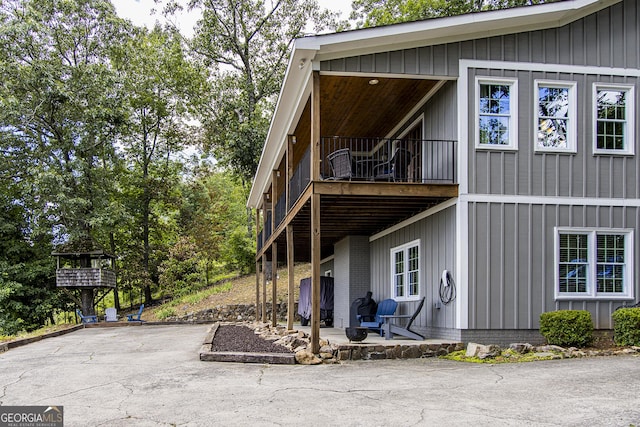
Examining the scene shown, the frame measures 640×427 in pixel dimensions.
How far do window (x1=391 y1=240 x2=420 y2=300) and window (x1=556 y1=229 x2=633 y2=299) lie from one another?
9.86ft

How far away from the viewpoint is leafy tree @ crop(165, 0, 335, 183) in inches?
1224

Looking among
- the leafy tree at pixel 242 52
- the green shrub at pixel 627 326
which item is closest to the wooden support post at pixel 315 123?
the green shrub at pixel 627 326

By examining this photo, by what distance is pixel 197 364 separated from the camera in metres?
10.1

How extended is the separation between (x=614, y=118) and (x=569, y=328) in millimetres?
4281

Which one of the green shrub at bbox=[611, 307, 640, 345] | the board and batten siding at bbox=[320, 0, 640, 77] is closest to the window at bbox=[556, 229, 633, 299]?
the green shrub at bbox=[611, 307, 640, 345]

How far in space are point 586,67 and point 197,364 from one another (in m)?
9.01

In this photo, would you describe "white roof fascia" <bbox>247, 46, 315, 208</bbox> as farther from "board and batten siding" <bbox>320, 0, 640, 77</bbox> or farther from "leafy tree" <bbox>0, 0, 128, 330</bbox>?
"leafy tree" <bbox>0, 0, 128, 330</bbox>

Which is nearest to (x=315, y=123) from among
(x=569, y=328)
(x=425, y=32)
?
(x=425, y=32)

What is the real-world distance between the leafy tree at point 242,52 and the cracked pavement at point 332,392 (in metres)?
21.5

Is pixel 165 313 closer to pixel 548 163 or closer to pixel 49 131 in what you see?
pixel 49 131

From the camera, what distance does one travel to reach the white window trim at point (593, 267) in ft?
37.6

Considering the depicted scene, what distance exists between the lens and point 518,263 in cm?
1137

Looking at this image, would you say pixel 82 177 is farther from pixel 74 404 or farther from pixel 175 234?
pixel 74 404

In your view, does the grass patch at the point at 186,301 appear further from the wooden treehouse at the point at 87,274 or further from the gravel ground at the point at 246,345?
the gravel ground at the point at 246,345
